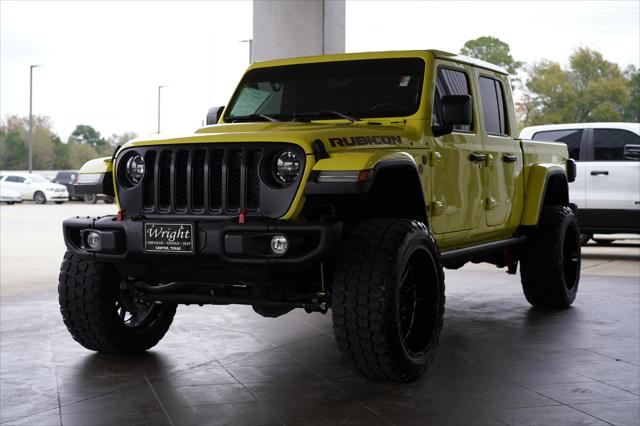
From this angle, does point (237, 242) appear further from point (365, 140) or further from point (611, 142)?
point (611, 142)

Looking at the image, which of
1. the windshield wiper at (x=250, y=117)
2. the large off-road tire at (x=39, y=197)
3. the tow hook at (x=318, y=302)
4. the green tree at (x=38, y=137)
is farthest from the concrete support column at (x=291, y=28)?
the green tree at (x=38, y=137)

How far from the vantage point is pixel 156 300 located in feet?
17.9

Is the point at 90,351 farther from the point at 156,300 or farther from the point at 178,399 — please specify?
the point at 178,399

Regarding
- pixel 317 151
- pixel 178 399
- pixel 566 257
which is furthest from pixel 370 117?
pixel 566 257

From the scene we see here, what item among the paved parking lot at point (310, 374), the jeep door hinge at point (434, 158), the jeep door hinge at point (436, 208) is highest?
the jeep door hinge at point (434, 158)

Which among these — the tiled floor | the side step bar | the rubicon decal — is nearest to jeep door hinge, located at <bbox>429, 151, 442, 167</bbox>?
the rubicon decal

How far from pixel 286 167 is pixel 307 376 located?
1.27m

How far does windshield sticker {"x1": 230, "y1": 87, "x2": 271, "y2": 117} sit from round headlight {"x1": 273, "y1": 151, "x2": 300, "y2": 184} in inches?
61.8

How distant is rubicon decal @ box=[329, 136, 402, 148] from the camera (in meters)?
4.92

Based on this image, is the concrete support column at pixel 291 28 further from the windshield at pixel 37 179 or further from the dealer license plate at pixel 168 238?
the windshield at pixel 37 179

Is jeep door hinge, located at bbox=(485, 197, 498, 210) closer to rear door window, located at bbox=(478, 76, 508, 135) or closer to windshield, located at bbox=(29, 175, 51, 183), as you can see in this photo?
rear door window, located at bbox=(478, 76, 508, 135)

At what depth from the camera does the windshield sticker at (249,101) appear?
6.39m

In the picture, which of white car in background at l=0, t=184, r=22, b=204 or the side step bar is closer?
the side step bar

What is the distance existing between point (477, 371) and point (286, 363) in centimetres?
114
